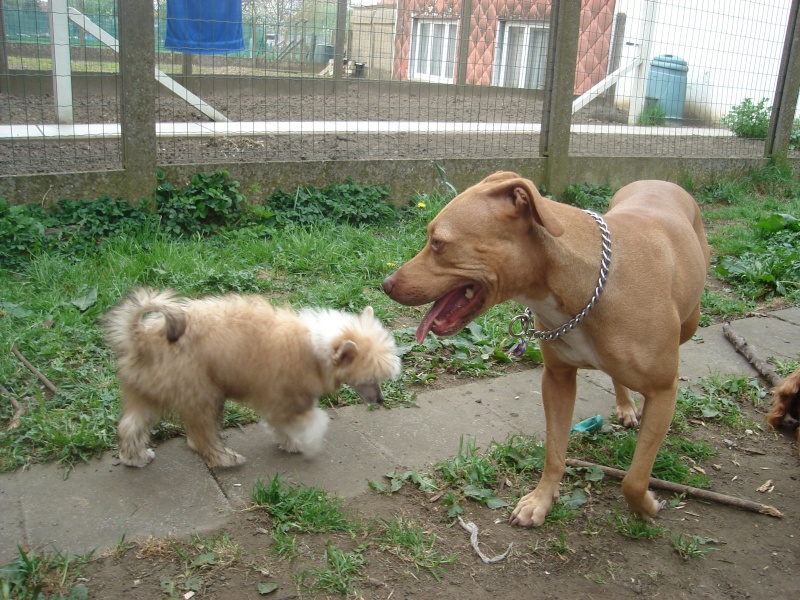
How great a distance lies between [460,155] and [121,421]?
5427 millimetres

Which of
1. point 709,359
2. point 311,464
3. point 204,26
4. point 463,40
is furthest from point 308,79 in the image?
point 311,464

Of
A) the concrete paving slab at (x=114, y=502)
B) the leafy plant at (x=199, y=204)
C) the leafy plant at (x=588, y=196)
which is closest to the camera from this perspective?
the concrete paving slab at (x=114, y=502)

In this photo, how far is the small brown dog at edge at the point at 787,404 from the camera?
4297mm

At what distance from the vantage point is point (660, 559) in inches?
127

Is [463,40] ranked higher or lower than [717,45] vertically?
lower

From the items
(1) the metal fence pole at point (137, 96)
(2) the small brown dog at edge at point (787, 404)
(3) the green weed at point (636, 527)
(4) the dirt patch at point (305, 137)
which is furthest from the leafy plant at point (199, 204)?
(2) the small brown dog at edge at point (787, 404)

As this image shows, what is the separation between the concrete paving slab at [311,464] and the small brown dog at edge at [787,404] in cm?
237

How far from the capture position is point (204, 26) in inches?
275

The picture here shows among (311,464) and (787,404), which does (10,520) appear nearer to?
(311,464)

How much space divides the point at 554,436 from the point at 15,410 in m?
2.74

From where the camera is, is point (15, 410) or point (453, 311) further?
point (15, 410)

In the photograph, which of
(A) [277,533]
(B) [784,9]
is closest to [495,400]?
(A) [277,533]

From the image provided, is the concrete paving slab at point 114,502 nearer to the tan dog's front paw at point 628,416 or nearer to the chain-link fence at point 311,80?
the tan dog's front paw at point 628,416

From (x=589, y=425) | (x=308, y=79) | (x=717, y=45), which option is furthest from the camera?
(x=717, y=45)
